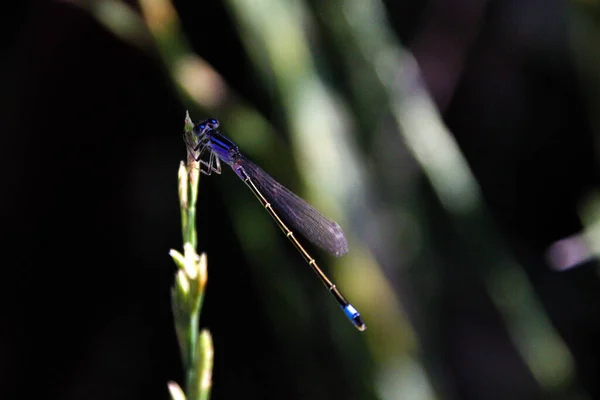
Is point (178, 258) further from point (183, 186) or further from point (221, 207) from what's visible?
point (221, 207)

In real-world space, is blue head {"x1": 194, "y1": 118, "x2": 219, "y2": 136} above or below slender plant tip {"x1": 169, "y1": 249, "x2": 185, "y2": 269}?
above

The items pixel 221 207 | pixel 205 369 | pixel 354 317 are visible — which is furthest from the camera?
pixel 221 207

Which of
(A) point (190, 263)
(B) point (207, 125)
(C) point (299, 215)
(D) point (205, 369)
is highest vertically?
(B) point (207, 125)

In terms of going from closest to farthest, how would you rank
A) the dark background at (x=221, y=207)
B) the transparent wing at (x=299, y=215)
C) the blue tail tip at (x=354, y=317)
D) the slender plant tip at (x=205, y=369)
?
the slender plant tip at (x=205, y=369), the blue tail tip at (x=354, y=317), the transparent wing at (x=299, y=215), the dark background at (x=221, y=207)

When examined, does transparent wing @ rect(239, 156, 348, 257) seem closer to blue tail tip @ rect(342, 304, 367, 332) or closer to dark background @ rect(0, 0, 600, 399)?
blue tail tip @ rect(342, 304, 367, 332)

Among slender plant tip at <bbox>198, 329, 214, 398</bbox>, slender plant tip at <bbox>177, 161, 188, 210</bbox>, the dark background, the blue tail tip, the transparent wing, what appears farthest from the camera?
the dark background

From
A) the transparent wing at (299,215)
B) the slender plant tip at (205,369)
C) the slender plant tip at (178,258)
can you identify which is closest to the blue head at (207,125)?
the transparent wing at (299,215)

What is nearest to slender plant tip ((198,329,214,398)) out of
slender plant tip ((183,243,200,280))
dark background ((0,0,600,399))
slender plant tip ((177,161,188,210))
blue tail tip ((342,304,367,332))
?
slender plant tip ((183,243,200,280))

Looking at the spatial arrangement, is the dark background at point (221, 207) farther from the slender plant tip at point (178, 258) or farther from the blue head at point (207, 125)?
the slender plant tip at point (178, 258)

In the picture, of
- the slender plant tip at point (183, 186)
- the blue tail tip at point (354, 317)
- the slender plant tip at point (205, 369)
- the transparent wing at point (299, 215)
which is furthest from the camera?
the transparent wing at point (299, 215)

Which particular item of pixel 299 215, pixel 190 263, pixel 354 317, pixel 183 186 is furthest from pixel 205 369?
pixel 299 215
